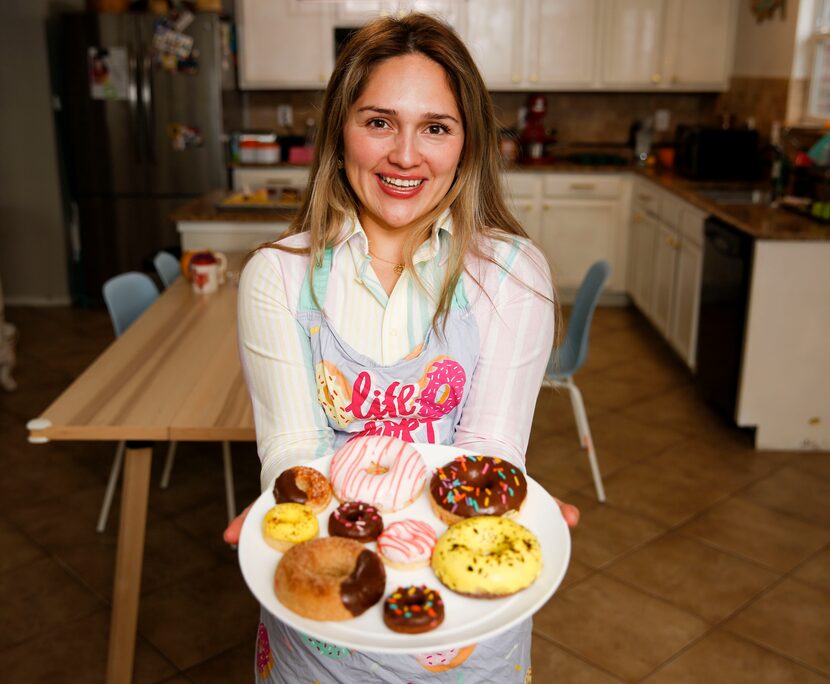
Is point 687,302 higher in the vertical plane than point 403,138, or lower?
lower

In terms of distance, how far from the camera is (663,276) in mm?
4840

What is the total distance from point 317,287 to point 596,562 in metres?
1.71

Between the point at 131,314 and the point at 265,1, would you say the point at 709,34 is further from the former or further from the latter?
the point at 131,314

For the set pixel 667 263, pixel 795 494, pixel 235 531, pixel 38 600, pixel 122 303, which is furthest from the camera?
pixel 667 263

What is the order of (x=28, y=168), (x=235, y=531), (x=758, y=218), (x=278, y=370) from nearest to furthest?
(x=235, y=531) → (x=278, y=370) → (x=758, y=218) → (x=28, y=168)

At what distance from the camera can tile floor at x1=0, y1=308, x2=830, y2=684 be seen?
237 centimetres

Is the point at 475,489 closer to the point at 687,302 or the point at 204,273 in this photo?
the point at 204,273

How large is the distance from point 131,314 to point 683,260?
2728mm

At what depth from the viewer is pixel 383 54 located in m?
1.35

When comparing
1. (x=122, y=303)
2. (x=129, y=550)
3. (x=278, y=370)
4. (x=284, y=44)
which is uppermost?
(x=284, y=44)

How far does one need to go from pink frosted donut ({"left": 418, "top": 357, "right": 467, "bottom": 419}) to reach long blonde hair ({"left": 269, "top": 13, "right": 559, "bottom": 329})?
Result: 0.22 ft

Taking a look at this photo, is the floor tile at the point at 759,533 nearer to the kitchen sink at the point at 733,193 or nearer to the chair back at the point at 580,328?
the chair back at the point at 580,328

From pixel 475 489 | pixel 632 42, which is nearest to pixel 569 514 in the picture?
pixel 475 489

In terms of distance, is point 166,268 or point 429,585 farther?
point 166,268
